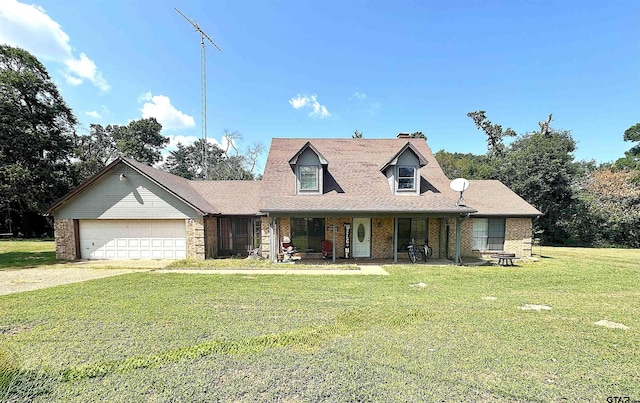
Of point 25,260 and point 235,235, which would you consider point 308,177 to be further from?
point 25,260

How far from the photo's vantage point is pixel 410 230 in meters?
13.5

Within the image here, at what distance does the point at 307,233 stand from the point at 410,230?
513cm

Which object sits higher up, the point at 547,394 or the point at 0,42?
the point at 0,42

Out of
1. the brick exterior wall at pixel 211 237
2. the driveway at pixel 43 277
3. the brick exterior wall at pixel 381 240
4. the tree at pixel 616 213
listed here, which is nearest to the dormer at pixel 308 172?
the brick exterior wall at pixel 381 240

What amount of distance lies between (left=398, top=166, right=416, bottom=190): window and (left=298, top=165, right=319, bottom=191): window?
4.14 meters

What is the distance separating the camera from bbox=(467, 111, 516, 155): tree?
1508 inches

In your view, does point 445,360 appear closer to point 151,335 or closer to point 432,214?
point 151,335

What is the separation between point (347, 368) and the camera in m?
3.70

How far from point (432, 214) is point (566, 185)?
17.8 m

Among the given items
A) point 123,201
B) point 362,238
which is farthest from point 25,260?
point 362,238

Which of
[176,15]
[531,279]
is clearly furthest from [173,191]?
[176,15]

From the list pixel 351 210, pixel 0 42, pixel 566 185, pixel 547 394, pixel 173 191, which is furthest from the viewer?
pixel 566 185

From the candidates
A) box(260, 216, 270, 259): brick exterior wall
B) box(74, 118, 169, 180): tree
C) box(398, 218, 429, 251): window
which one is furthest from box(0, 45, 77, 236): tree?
box(398, 218, 429, 251): window

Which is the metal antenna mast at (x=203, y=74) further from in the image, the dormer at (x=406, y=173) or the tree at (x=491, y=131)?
the tree at (x=491, y=131)
